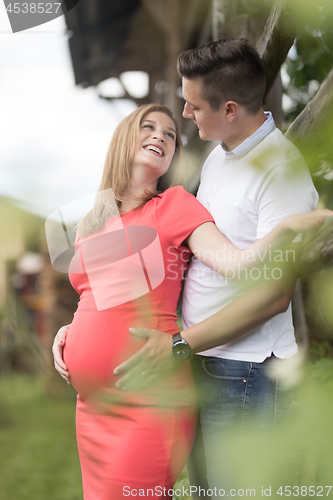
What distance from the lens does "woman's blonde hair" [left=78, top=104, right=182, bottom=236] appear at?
4.17 feet

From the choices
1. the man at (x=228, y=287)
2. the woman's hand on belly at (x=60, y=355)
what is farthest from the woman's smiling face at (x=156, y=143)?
the woman's hand on belly at (x=60, y=355)

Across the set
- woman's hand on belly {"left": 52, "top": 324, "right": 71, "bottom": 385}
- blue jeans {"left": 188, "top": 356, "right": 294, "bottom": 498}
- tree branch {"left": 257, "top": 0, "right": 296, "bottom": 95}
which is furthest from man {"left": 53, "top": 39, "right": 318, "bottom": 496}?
woman's hand on belly {"left": 52, "top": 324, "right": 71, "bottom": 385}

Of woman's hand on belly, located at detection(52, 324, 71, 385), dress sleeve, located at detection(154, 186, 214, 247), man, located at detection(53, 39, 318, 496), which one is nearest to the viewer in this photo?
man, located at detection(53, 39, 318, 496)

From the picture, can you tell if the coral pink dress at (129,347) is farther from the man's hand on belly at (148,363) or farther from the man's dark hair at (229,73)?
the man's dark hair at (229,73)

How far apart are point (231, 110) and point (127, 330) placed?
28.4 inches

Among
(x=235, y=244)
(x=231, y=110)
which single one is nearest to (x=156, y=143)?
(x=231, y=110)

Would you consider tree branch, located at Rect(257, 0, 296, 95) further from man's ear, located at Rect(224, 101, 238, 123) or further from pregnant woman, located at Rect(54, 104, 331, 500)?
pregnant woman, located at Rect(54, 104, 331, 500)

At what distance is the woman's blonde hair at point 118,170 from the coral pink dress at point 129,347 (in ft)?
0.28

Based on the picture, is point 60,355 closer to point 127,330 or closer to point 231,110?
point 127,330

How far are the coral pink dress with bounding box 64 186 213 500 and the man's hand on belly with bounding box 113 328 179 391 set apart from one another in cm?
3

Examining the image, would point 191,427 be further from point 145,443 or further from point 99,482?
point 99,482

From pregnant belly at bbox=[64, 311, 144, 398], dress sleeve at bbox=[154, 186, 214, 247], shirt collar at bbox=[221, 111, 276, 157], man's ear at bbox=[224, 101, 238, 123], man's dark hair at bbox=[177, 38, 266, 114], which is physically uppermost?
man's dark hair at bbox=[177, 38, 266, 114]

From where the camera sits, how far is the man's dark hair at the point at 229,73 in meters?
1.15

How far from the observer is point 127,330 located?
1082 mm
